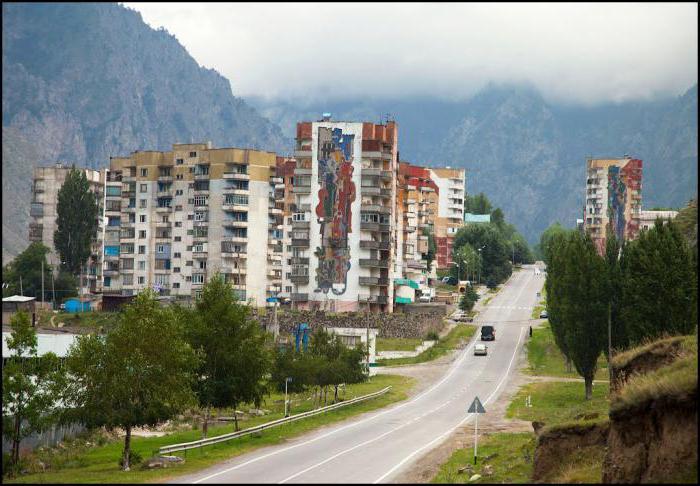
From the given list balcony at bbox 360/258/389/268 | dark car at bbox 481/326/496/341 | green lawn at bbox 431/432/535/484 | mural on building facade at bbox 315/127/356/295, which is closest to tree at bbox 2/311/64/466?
green lawn at bbox 431/432/535/484

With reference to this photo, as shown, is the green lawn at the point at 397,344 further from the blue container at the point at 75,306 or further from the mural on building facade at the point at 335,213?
the blue container at the point at 75,306

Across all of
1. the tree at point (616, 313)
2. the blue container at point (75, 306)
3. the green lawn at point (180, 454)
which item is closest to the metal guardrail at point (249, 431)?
the green lawn at point (180, 454)

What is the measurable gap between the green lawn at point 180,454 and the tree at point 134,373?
2.35 metres

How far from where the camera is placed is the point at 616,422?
33.1 meters

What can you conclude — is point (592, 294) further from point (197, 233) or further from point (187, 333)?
point (197, 233)

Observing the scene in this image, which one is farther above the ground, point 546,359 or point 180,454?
point 546,359

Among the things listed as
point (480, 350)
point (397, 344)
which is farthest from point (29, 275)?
point (480, 350)

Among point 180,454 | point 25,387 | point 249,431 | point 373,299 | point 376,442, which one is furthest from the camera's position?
point 373,299

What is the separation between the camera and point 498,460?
4747 cm

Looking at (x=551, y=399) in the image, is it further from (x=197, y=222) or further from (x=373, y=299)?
(x=197, y=222)

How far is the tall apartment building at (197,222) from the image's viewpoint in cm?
16138

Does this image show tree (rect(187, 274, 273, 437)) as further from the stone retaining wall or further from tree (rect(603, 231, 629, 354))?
the stone retaining wall

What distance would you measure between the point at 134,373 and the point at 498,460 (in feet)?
56.7

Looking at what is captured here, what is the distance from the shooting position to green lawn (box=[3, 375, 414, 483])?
42.5 m
